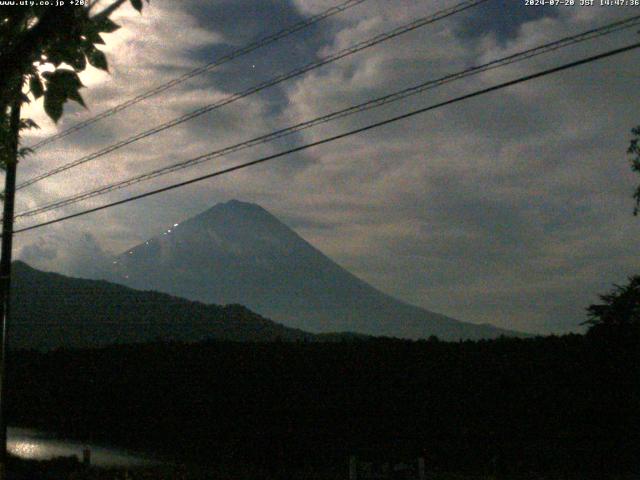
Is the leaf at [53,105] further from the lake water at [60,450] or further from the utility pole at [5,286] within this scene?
the lake water at [60,450]

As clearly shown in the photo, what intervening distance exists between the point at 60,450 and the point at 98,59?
27.9 meters

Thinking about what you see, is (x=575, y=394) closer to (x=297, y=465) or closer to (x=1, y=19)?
(x=297, y=465)

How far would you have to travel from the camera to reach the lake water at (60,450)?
25.4m

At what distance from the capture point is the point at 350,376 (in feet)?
93.4

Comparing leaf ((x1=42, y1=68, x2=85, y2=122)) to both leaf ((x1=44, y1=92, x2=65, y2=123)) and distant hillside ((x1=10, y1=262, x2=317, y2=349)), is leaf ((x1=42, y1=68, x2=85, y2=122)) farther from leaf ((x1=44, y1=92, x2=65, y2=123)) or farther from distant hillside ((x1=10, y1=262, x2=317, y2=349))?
distant hillside ((x1=10, y1=262, x2=317, y2=349))

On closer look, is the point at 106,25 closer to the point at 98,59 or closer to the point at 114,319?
the point at 98,59

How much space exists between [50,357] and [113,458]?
58.0 ft

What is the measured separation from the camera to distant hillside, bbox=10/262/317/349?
9069 cm

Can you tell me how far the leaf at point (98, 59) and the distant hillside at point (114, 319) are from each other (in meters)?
82.7

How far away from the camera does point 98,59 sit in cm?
521

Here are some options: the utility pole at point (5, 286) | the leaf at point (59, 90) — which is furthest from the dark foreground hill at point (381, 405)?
the leaf at point (59, 90)

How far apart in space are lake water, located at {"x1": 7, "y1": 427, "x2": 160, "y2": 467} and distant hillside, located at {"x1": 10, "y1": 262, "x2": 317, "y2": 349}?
2035 inches

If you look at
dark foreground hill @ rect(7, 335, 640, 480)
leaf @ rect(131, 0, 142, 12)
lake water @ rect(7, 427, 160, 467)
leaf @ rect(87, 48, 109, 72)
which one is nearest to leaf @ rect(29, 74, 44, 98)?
leaf @ rect(87, 48, 109, 72)

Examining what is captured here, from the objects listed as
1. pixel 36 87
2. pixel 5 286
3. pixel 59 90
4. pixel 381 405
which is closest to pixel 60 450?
pixel 381 405
